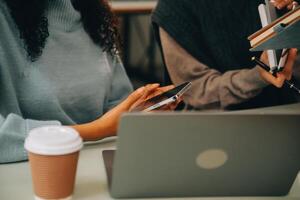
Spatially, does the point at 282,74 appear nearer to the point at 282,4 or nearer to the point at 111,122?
the point at 282,4

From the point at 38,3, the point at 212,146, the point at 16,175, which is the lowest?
the point at 16,175

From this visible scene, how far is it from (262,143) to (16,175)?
0.52 m

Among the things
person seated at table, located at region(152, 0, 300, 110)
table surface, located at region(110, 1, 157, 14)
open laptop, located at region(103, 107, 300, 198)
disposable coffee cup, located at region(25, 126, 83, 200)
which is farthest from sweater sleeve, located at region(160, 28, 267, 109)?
table surface, located at region(110, 1, 157, 14)

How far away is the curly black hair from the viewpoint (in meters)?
1.34

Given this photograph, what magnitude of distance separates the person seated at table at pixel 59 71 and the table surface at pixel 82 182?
6 centimetres

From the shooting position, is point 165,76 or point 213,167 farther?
point 165,76

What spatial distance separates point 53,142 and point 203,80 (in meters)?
0.87

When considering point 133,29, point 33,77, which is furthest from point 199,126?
point 133,29

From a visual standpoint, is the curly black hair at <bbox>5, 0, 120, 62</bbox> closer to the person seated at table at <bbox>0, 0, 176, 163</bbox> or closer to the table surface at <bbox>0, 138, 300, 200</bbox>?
the person seated at table at <bbox>0, 0, 176, 163</bbox>

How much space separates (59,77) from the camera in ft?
4.67

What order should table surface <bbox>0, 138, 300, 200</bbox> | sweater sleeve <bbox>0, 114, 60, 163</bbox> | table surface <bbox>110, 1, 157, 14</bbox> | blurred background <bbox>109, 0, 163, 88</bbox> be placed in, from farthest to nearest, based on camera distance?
blurred background <bbox>109, 0, 163, 88</bbox>, table surface <bbox>110, 1, 157, 14</bbox>, sweater sleeve <bbox>0, 114, 60, 163</bbox>, table surface <bbox>0, 138, 300, 200</bbox>

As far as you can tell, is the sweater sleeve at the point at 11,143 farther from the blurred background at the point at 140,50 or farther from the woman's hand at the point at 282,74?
the blurred background at the point at 140,50

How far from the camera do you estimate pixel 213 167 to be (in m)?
0.91

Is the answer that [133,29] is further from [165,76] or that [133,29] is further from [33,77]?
[33,77]
